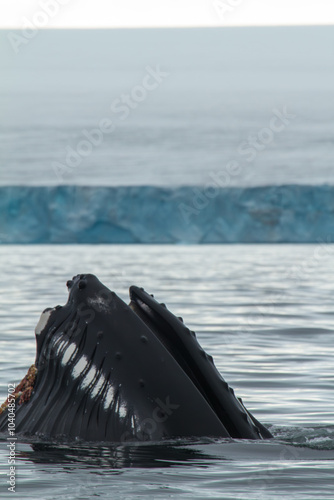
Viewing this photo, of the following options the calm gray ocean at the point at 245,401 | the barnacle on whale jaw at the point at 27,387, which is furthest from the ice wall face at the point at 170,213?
the barnacle on whale jaw at the point at 27,387

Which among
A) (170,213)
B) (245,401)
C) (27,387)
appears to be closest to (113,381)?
(27,387)

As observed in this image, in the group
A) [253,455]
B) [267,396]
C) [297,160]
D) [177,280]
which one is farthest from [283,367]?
[297,160]

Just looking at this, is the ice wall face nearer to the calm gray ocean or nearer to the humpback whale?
the calm gray ocean

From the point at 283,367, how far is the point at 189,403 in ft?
18.7

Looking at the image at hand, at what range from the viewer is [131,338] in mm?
4082

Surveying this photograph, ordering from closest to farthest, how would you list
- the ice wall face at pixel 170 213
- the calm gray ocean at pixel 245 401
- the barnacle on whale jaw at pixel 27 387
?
1. the calm gray ocean at pixel 245 401
2. the barnacle on whale jaw at pixel 27 387
3. the ice wall face at pixel 170 213

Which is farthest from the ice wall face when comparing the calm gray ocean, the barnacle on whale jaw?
the barnacle on whale jaw

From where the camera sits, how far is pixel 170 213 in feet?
155

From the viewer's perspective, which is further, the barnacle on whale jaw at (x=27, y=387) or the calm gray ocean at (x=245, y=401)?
the barnacle on whale jaw at (x=27, y=387)

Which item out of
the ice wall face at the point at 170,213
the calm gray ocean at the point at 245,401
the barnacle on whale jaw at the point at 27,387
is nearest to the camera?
the calm gray ocean at the point at 245,401

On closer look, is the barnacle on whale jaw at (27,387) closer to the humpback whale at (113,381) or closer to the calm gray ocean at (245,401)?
the humpback whale at (113,381)

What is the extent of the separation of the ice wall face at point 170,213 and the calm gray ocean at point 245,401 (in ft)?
71.1

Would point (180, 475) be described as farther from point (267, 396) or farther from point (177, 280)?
point (177, 280)

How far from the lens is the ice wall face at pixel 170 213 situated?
45.4m
